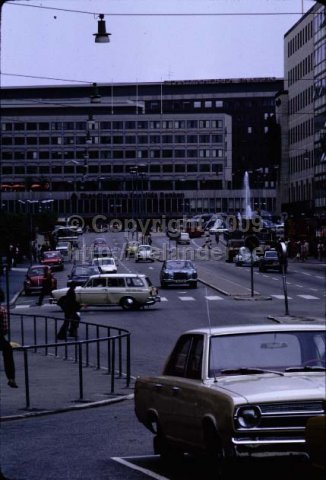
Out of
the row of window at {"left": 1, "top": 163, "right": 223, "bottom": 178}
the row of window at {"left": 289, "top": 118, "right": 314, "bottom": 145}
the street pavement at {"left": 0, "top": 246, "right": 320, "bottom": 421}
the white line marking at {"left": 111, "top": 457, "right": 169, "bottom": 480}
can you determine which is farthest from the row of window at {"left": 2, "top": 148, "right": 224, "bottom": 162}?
the white line marking at {"left": 111, "top": 457, "right": 169, "bottom": 480}

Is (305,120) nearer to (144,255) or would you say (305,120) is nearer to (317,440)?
(144,255)

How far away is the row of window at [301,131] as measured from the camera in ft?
360

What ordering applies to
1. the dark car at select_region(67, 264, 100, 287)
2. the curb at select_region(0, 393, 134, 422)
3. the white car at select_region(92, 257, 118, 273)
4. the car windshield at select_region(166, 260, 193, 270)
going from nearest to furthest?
the curb at select_region(0, 393, 134, 422), the dark car at select_region(67, 264, 100, 287), the car windshield at select_region(166, 260, 193, 270), the white car at select_region(92, 257, 118, 273)

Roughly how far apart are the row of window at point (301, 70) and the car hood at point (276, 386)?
95.6 meters

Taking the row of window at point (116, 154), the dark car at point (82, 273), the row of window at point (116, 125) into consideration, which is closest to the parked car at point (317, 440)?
the dark car at point (82, 273)

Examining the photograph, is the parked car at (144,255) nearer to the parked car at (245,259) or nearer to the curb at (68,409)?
the parked car at (245,259)

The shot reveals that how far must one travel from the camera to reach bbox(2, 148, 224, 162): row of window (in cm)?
13075

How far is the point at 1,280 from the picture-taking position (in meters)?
69.3

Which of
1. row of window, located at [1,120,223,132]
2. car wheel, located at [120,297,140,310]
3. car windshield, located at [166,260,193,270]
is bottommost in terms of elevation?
car wheel, located at [120,297,140,310]

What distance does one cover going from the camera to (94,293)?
51.4 metres

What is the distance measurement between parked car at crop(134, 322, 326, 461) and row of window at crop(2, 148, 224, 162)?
382 feet

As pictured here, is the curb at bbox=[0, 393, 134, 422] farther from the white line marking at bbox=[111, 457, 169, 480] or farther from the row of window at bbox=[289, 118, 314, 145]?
the row of window at bbox=[289, 118, 314, 145]

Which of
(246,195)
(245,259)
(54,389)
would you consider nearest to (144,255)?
(245,259)

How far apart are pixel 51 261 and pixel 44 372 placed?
58308 mm
